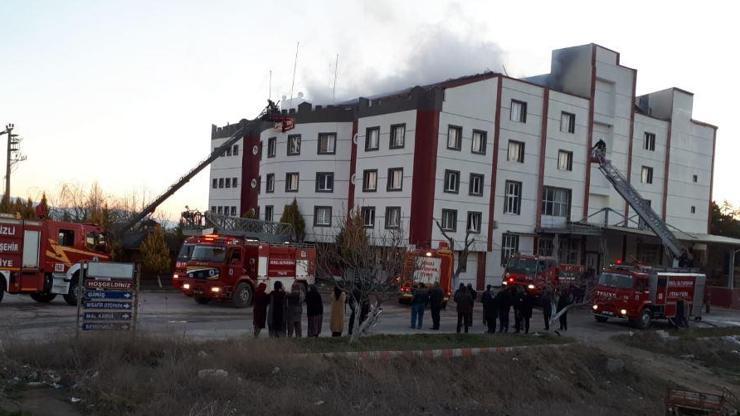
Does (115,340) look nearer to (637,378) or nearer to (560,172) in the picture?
(637,378)

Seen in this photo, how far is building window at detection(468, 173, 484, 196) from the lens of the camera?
4319 cm

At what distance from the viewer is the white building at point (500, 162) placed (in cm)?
4175

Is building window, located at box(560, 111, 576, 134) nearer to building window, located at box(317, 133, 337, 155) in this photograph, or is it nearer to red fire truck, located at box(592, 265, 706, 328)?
building window, located at box(317, 133, 337, 155)

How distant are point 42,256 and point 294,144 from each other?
2671cm

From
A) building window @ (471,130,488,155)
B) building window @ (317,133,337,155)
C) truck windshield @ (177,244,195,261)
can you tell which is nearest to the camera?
truck windshield @ (177,244,195,261)

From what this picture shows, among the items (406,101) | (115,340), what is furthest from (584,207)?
(115,340)

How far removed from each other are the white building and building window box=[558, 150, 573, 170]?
10cm

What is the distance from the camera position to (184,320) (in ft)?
72.9

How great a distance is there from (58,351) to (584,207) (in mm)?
41435

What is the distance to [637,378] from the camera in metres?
22.5

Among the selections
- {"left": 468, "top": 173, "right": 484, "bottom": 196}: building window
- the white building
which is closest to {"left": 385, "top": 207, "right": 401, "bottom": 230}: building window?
the white building

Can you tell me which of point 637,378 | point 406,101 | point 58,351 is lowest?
point 637,378

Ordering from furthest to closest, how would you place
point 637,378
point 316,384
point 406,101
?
point 406,101 < point 637,378 < point 316,384

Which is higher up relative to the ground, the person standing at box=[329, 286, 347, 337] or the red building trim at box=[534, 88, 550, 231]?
the red building trim at box=[534, 88, 550, 231]
